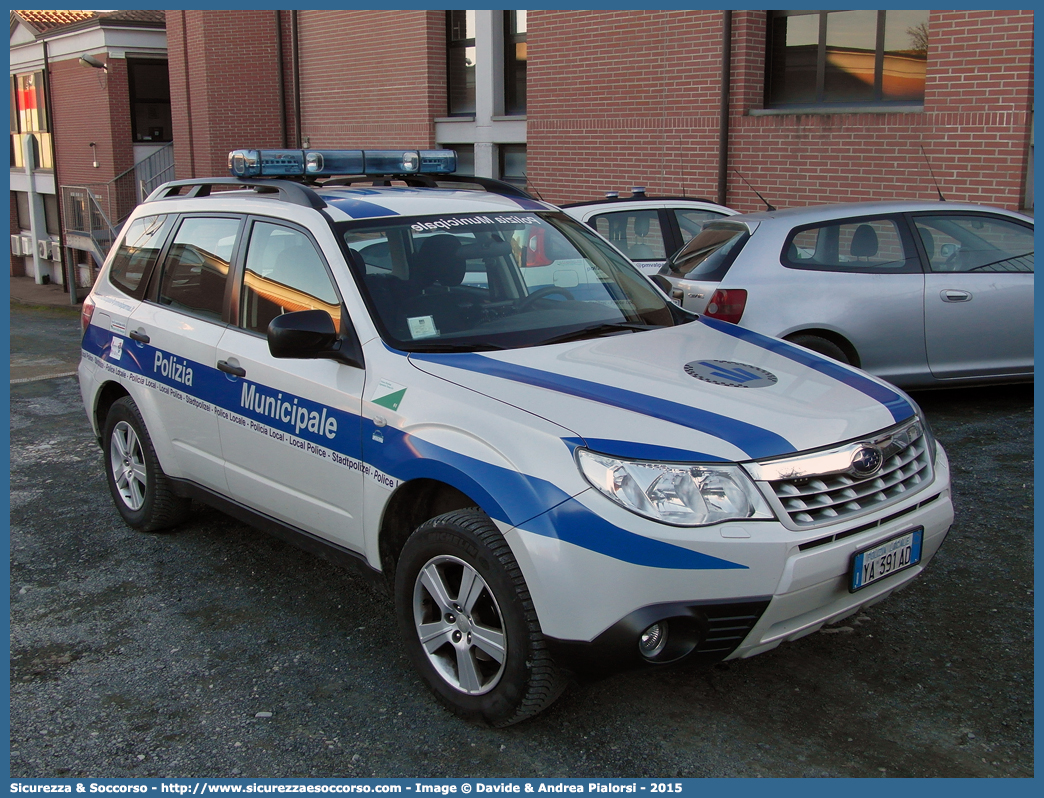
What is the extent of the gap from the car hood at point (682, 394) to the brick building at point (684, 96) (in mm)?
7078

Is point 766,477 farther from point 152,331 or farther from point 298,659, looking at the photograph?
point 152,331

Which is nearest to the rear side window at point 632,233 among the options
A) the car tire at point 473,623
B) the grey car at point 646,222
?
the grey car at point 646,222

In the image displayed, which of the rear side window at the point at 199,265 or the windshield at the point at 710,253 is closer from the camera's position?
the rear side window at the point at 199,265

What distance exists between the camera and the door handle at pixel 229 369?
4.27m

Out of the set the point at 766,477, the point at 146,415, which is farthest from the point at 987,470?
the point at 146,415

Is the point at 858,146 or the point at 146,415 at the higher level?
the point at 858,146

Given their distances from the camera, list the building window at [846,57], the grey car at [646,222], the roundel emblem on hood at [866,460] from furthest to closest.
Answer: the building window at [846,57], the grey car at [646,222], the roundel emblem on hood at [866,460]

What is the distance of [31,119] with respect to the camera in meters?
32.2

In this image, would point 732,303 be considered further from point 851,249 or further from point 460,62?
point 460,62

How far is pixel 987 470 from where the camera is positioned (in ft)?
19.7

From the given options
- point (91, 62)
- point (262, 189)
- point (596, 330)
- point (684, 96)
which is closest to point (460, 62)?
point (684, 96)

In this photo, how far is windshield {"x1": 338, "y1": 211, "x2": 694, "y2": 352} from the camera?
3.89m

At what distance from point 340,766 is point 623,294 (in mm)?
2318

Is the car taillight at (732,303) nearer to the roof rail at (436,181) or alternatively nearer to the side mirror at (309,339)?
the roof rail at (436,181)
